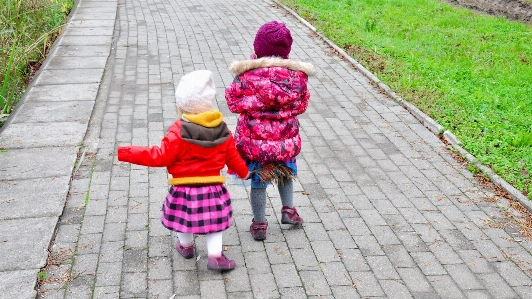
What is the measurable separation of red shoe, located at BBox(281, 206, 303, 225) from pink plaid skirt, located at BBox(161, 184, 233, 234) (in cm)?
84

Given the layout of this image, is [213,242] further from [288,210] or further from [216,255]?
[288,210]

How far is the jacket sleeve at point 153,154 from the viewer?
351 centimetres

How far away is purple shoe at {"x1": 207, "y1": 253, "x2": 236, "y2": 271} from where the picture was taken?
3.94 m

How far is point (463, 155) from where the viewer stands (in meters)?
6.02

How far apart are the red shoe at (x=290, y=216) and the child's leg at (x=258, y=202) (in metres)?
0.24

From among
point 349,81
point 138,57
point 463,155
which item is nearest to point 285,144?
point 463,155

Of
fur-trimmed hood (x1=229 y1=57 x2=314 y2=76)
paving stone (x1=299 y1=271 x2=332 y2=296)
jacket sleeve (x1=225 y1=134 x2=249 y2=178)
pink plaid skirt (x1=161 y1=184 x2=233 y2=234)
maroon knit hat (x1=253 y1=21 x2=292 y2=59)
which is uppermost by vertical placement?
maroon knit hat (x1=253 y1=21 x2=292 y2=59)

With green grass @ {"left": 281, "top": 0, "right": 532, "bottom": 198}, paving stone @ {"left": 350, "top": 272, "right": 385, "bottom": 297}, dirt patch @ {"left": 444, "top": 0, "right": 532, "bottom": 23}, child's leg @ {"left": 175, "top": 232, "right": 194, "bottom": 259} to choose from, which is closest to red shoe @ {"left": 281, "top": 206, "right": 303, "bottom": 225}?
paving stone @ {"left": 350, "top": 272, "right": 385, "bottom": 297}

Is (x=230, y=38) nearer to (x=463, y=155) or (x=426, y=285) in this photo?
(x=463, y=155)

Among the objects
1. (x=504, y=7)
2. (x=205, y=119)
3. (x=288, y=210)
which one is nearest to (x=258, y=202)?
(x=288, y=210)

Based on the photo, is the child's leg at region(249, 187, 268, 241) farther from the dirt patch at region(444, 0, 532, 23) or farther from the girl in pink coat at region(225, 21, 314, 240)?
the dirt patch at region(444, 0, 532, 23)

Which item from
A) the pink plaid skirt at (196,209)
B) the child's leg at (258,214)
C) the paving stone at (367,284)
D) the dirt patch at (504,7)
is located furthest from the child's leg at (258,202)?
the dirt patch at (504,7)

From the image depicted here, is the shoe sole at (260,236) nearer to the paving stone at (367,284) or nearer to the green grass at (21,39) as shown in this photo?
the paving stone at (367,284)

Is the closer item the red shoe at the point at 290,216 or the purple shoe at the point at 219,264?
the purple shoe at the point at 219,264
